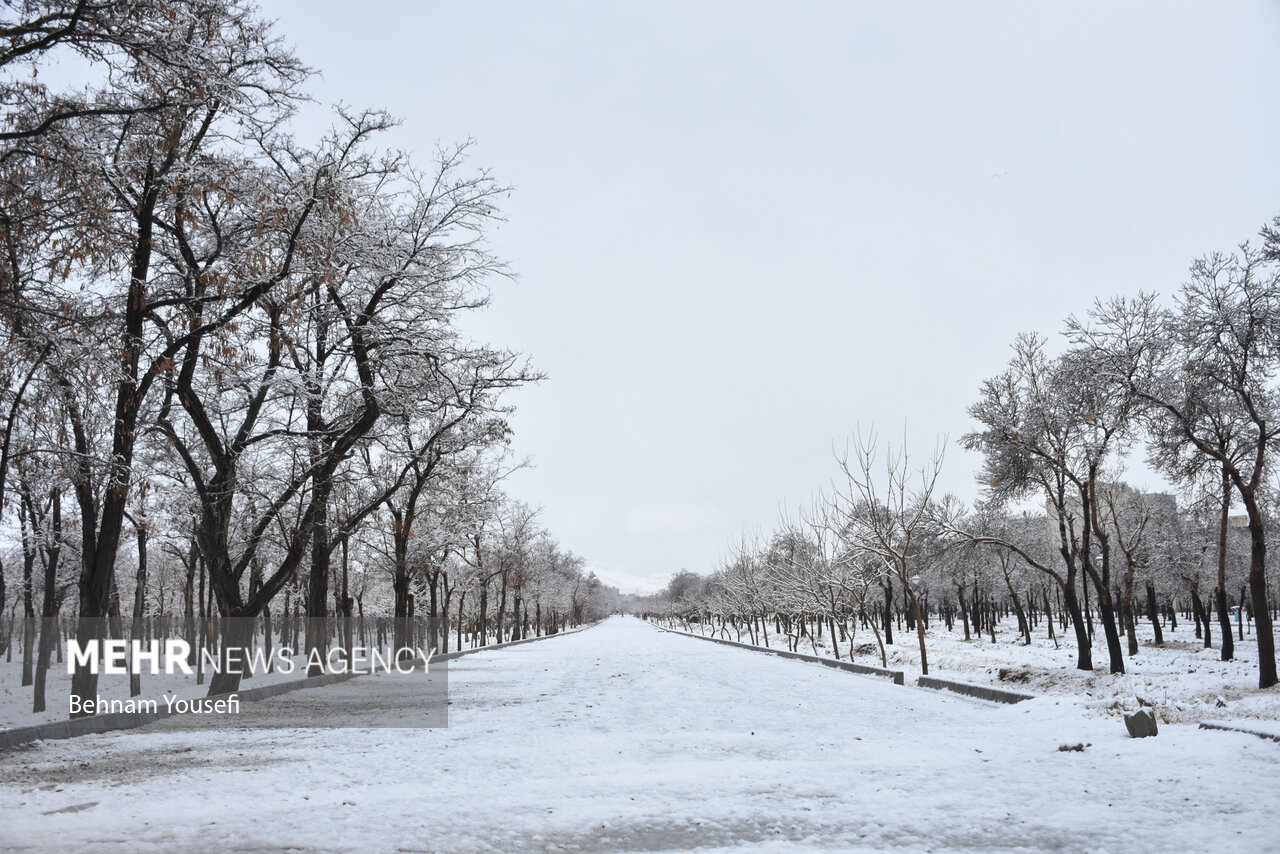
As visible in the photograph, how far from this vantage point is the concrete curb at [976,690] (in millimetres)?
13953

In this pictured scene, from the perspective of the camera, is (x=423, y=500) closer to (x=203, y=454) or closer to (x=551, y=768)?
(x=203, y=454)

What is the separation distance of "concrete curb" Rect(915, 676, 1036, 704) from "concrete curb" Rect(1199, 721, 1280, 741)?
400cm

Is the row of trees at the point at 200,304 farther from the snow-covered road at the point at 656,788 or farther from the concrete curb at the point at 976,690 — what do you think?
the concrete curb at the point at 976,690

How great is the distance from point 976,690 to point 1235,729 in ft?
25.2

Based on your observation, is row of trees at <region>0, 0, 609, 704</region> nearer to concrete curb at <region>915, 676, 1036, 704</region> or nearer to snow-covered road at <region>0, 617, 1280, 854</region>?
snow-covered road at <region>0, 617, 1280, 854</region>

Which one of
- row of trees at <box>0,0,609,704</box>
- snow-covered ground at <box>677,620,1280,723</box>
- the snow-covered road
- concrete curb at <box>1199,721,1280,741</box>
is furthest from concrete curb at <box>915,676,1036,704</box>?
row of trees at <box>0,0,609,704</box>

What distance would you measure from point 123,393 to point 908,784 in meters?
11.7

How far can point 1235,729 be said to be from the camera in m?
8.46

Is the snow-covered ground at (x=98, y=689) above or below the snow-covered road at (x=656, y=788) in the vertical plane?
below

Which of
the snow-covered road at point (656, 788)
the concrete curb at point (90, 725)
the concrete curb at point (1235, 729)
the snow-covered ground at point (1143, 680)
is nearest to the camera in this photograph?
the snow-covered road at point (656, 788)

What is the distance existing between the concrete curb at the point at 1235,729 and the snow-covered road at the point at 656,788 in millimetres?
194

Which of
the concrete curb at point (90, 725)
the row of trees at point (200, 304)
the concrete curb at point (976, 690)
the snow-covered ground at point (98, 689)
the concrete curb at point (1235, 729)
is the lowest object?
the snow-covered ground at point (98, 689)

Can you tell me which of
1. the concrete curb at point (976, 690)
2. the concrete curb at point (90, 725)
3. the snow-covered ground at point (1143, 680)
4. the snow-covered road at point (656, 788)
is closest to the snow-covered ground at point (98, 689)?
the concrete curb at point (90, 725)

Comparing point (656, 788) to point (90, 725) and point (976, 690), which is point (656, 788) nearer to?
point (90, 725)
